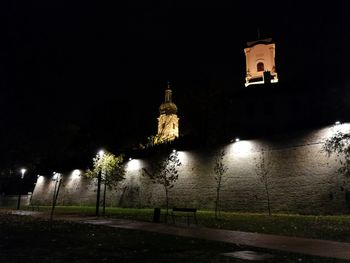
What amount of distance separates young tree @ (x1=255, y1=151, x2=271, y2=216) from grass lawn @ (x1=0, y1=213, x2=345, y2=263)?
48.2ft

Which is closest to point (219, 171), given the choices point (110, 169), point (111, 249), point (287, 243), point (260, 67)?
point (110, 169)

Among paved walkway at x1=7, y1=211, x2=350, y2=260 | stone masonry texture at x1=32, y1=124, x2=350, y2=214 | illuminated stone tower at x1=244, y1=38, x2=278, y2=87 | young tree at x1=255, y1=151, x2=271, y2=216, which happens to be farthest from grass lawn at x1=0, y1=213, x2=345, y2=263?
illuminated stone tower at x1=244, y1=38, x2=278, y2=87

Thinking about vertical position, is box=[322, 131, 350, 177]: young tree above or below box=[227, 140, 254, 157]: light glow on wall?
below

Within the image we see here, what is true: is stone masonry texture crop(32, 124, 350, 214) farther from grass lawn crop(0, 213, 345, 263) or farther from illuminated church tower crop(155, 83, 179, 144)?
illuminated church tower crop(155, 83, 179, 144)

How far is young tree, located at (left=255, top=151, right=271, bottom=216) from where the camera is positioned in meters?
25.5

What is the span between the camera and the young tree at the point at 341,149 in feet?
71.9

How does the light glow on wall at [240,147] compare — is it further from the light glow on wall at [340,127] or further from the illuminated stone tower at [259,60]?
the illuminated stone tower at [259,60]

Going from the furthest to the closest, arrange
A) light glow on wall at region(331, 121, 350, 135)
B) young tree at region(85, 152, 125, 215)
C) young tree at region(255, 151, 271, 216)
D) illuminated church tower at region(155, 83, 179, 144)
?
1. illuminated church tower at region(155, 83, 179, 144)
2. young tree at region(85, 152, 125, 215)
3. young tree at region(255, 151, 271, 216)
4. light glow on wall at region(331, 121, 350, 135)

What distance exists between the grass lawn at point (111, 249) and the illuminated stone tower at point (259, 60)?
157ft

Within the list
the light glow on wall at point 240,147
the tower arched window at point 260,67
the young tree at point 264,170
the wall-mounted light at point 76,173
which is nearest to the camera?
the young tree at point 264,170

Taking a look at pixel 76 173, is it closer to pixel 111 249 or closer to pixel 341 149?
pixel 341 149

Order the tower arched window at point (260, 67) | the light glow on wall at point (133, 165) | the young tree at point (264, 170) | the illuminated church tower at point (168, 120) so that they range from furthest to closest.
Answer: the tower arched window at point (260, 67) → the illuminated church tower at point (168, 120) → the light glow on wall at point (133, 165) → the young tree at point (264, 170)

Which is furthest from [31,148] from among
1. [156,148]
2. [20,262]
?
[20,262]

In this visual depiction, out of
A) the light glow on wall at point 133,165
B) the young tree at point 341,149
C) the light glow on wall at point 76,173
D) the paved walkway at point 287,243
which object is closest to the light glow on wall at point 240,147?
the young tree at point 341,149
